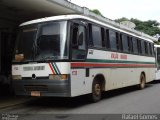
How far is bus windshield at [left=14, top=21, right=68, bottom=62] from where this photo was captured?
10.1 meters

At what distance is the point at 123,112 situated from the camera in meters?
9.77

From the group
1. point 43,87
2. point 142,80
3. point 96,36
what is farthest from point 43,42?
point 142,80

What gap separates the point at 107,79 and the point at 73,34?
3142mm

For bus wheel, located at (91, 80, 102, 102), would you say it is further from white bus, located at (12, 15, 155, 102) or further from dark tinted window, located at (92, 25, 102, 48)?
dark tinted window, located at (92, 25, 102, 48)

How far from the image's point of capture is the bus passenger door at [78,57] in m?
10.2

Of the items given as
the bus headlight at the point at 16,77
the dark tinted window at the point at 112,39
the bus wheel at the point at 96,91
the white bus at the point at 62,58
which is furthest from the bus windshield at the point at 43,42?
the dark tinted window at the point at 112,39

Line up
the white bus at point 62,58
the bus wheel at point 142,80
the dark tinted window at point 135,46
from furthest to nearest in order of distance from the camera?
the bus wheel at point 142,80 < the dark tinted window at point 135,46 < the white bus at point 62,58

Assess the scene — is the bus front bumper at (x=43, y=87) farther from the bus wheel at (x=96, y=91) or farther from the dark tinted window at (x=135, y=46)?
the dark tinted window at (x=135, y=46)

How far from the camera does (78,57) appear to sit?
1056 centimetres

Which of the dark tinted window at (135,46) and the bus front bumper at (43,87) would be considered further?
the dark tinted window at (135,46)

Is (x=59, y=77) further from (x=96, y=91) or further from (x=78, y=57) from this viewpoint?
(x=96, y=91)

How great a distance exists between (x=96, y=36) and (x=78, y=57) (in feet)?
5.90

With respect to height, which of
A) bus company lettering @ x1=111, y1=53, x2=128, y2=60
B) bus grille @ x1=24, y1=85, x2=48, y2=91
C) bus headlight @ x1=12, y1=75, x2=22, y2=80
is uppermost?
bus company lettering @ x1=111, y1=53, x2=128, y2=60

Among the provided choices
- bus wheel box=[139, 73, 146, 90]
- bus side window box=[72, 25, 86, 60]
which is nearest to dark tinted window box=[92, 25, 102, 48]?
bus side window box=[72, 25, 86, 60]
